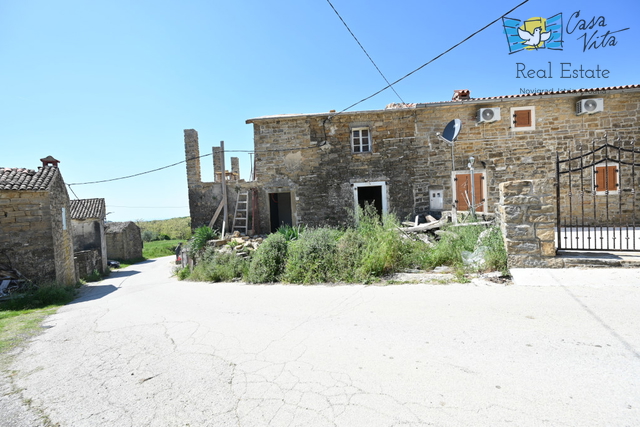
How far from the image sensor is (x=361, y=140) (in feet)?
42.9

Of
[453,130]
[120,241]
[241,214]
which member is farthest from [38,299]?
[120,241]

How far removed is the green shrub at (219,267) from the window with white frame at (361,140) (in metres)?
6.58

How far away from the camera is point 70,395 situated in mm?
3062

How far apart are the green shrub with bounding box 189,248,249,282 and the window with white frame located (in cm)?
658

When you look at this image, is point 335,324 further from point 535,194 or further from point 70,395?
point 535,194

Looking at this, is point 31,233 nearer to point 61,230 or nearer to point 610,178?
point 61,230

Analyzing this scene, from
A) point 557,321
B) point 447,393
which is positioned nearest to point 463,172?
point 557,321

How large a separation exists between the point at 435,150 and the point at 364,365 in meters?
11.1

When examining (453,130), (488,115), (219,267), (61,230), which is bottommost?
(219,267)

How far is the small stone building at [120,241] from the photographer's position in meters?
27.1

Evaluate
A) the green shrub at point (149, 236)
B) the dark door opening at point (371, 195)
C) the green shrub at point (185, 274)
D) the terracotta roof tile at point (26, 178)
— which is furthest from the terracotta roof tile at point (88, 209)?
the green shrub at point (149, 236)

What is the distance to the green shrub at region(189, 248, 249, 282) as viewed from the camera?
9211 mm

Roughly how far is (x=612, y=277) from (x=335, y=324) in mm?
4486

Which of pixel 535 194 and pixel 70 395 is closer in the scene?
pixel 70 395
